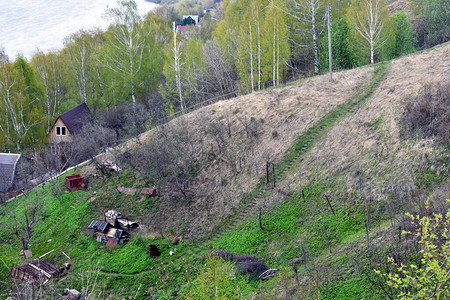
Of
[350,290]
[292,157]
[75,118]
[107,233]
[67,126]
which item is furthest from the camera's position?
[75,118]

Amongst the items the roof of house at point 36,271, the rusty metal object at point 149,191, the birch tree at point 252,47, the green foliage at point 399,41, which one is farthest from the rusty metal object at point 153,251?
the green foliage at point 399,41

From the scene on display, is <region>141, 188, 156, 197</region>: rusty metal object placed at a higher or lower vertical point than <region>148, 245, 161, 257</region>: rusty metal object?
higher

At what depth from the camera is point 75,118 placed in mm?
35938

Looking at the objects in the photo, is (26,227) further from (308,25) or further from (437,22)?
(437,22)

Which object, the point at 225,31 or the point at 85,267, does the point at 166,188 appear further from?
the point at 225,31

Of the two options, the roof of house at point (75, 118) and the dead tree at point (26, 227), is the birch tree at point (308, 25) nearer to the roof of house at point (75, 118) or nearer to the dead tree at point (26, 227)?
the roof of house at point (75, 118)

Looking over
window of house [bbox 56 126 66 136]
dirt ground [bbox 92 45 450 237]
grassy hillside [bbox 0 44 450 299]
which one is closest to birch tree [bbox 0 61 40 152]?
window of house [bbox 56 126 66 136]

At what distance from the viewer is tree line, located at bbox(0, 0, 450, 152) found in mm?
31375

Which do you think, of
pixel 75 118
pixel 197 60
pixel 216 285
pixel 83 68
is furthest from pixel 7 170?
pixel 216 285

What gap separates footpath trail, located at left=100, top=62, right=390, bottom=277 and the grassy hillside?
0.06m

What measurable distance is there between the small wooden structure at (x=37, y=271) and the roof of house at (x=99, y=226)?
2.18 m

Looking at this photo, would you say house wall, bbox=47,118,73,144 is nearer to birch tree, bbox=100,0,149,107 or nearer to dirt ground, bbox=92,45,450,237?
birch tree, bbox=100,0,149,107

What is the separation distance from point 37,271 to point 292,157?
12.8 meters

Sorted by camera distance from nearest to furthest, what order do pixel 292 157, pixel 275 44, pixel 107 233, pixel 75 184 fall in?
pixel 107 233, pixel 292 157, pixel 75 184, pixel 275 44
